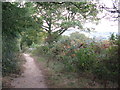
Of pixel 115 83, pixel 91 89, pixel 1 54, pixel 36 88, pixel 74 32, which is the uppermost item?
pixel 74 32

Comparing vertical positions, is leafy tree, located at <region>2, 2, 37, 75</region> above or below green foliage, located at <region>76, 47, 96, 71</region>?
above

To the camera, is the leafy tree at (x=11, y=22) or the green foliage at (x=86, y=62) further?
the leafy tree at (x=11, y=22)

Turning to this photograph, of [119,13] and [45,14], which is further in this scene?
[45,14]

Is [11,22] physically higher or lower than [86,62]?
higher

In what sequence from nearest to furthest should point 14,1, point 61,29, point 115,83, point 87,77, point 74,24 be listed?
1. point 115,83
2. point 87,77
3. point 14,1
4. point 74,24
5. point 61,29

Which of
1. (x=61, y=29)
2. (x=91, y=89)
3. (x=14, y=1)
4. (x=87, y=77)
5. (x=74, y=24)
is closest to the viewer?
(x=91, y=89)

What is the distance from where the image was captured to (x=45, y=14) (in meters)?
12.2

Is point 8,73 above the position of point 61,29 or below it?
below

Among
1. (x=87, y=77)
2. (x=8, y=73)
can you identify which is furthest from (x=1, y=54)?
(x=87, y=77)

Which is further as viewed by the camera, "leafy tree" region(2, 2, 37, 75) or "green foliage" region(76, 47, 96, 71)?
"leafy tree" region(2, 2, 37, 75)

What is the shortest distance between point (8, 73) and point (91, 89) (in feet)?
13.3

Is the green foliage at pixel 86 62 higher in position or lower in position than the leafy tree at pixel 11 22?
lower

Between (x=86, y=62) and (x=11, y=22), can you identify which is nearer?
(x=86, y=62)

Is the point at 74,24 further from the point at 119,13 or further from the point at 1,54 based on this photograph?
the point at 119,13
